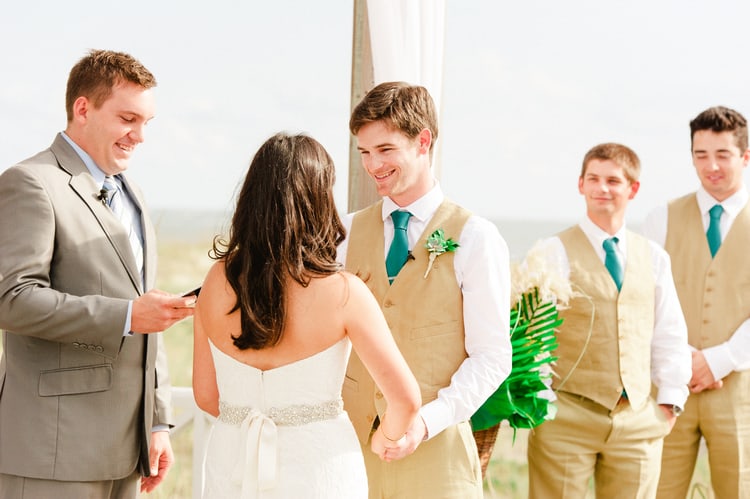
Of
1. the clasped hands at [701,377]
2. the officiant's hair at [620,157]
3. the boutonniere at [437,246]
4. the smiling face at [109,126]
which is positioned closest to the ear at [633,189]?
the officiant's hair at [620,157]

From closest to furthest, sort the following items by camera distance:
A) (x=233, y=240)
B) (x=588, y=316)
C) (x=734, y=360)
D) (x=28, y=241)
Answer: (x=233, y=240)
(x=28, y=241)
(x=588, y=316)
(x=734, y=360)

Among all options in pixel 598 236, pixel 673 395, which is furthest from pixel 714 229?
pixel 673 395

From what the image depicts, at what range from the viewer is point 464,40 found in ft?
146

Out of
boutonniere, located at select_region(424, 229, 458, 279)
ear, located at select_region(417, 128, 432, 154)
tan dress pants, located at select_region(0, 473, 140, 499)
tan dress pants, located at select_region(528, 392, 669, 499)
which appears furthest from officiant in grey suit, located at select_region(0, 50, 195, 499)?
tan dress pants, located at select_region(528, 392, 669, 499)

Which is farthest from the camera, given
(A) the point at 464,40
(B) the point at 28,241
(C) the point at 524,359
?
(A) the point at 464,40

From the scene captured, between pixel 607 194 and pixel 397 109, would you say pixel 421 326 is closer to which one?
pixel 397 109

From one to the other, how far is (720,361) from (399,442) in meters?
2.00

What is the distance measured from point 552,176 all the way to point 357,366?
44.2 meters

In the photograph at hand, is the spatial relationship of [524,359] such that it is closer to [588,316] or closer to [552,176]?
[588,316]

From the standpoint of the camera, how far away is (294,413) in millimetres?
2025

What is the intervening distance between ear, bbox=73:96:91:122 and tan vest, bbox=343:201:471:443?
0.96 m

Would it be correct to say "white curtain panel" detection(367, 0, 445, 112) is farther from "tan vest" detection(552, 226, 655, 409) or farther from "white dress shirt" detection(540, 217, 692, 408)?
"tan vest" detection(552, 226, 655, 409)

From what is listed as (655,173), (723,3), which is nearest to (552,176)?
(655,173)

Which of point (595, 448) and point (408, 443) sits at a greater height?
point (408, 443)
